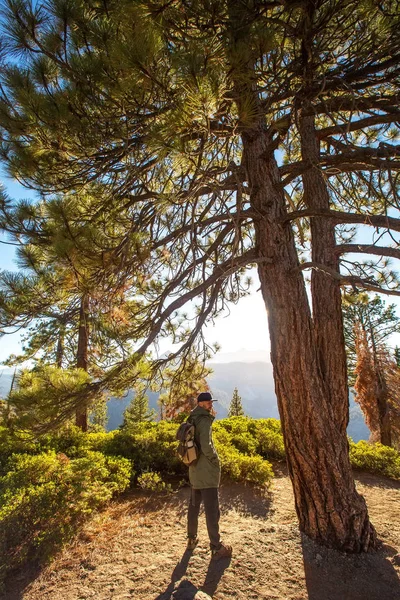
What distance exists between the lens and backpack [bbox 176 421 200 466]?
135 inches

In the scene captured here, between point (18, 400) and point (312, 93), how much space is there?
14.3 feet

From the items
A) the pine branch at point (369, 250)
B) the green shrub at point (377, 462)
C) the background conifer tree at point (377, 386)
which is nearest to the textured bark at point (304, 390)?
the pine branch at point (369, 250)

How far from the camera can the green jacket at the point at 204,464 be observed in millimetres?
3400

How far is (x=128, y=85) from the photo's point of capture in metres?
2.62

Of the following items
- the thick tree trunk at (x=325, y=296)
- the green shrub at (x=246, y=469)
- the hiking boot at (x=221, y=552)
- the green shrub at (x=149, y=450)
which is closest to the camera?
the hiking boot at (x=221, y=552)

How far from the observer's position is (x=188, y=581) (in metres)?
2.72

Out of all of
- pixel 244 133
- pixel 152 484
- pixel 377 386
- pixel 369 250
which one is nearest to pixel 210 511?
pixel 152 484

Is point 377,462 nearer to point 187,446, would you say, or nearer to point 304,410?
point 304,410

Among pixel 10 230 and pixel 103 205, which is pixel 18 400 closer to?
pixel 10 230

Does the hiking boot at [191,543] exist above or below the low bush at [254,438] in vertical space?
below

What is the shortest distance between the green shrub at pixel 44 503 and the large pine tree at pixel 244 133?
2100 millimetres

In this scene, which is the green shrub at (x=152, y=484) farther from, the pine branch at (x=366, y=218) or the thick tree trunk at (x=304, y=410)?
the pine branch at (x=366, y=218)

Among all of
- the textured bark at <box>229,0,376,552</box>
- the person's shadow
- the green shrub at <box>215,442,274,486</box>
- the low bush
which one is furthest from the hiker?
the low bush

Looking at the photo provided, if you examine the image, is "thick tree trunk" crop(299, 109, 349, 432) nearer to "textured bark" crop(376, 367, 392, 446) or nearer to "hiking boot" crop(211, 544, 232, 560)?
"hiking boot" crop(211, 544, 232, 560)
